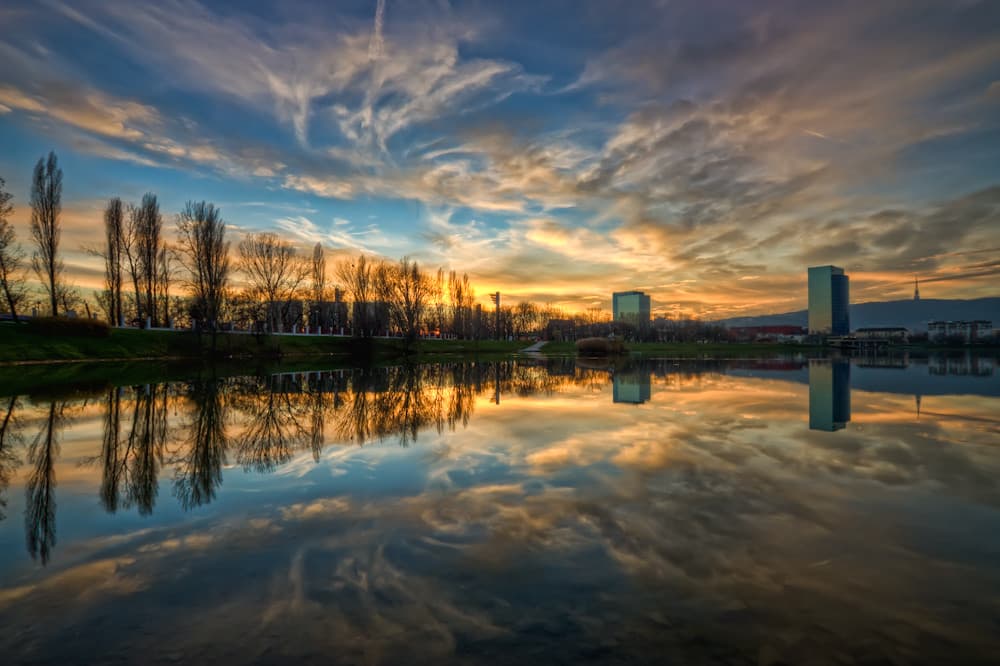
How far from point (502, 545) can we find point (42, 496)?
670 centimetres

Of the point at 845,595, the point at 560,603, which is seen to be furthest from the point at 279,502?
the point at 845,595

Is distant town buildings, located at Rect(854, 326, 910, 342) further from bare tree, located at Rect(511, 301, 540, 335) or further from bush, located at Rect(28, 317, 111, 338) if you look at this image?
bush, located at Rect(28, 317, 111, 338)

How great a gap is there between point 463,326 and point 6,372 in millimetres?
80183

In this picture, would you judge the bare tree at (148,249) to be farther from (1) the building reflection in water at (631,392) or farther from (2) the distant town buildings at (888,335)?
(2) the distant town buildings at (888,335)

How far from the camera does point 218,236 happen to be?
50.0 m

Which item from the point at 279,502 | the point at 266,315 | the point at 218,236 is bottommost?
the point at 279,502

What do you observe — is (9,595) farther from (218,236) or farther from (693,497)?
(218,236)

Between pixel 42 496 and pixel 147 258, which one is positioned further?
pixel 147 258

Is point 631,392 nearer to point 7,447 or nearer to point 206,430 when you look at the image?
point 206,430

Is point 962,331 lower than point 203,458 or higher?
higher

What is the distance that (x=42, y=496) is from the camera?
6.70 meters

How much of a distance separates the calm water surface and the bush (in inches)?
1420

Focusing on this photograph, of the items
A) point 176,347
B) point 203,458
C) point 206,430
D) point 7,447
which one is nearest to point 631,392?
point 206,430

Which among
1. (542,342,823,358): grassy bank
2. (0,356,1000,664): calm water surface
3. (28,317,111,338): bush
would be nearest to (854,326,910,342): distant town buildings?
(542,342,823,358): grassy bank
